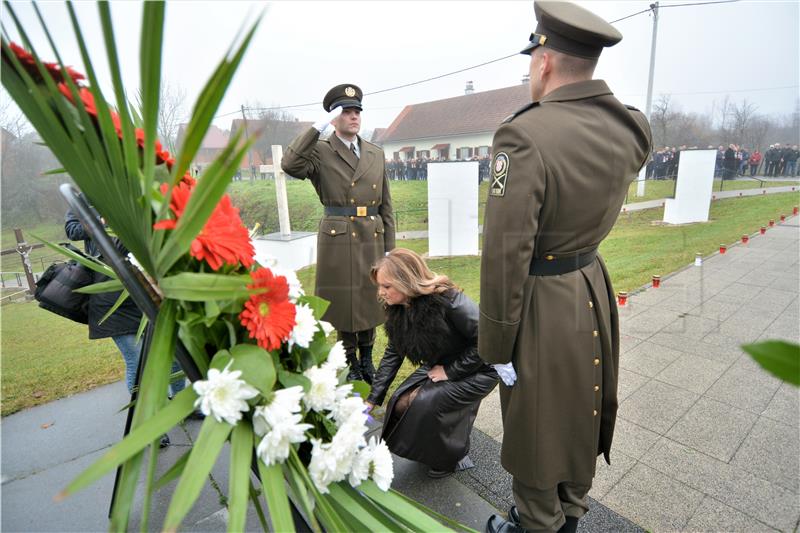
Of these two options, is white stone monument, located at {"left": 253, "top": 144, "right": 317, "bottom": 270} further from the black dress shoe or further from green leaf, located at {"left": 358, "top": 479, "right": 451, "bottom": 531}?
green leaf, located at {"left": 358, "top": 479, "right": 451, "bottom": 531}

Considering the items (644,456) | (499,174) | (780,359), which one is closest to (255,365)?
(780,359)

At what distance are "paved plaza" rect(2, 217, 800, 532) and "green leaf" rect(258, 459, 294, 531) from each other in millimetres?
1230

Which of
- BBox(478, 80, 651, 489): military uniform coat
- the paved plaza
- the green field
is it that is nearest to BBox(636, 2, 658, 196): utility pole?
the green field

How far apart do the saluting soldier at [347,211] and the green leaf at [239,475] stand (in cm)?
262

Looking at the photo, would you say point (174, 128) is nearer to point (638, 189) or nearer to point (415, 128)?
point (638, 189)

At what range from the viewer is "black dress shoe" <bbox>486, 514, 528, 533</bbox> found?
6.98ft

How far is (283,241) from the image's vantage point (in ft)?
22.4

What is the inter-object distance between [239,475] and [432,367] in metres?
1.92

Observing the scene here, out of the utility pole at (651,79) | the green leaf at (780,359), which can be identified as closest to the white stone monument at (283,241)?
the green leaf at (780,359)

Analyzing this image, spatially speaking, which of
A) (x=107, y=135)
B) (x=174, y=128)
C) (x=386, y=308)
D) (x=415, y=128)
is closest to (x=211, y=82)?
(x=107, y=135)

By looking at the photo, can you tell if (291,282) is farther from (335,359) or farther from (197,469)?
(197,469)

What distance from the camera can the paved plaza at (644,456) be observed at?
2348 millimetres

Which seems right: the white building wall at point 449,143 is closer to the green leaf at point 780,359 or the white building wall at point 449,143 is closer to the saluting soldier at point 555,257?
the saluting soldier at point 555,257

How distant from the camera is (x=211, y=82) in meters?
0.70
